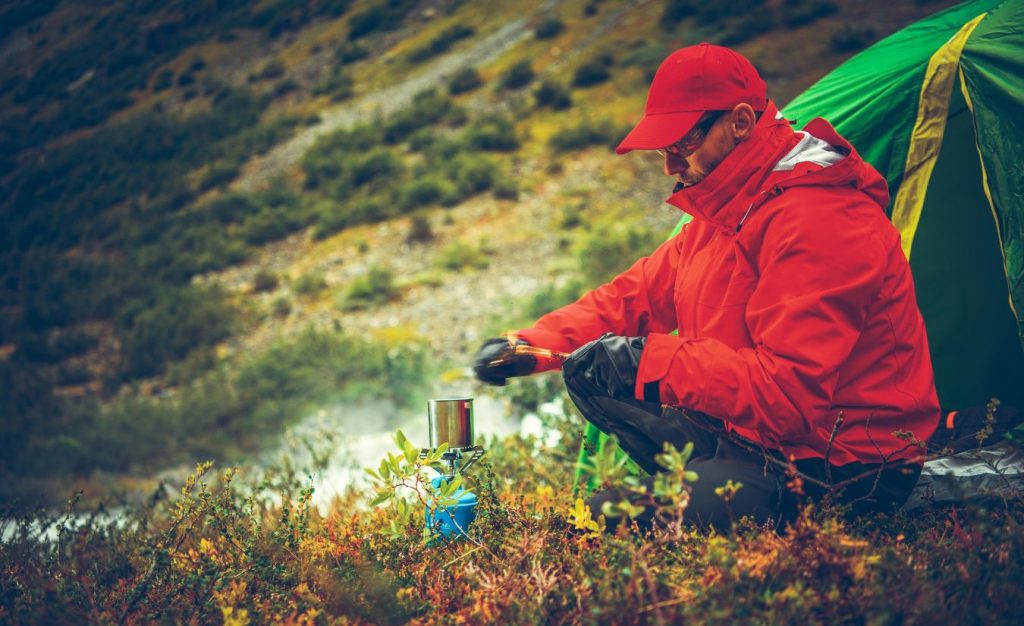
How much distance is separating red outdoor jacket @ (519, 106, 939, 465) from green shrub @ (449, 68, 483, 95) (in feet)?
52.2

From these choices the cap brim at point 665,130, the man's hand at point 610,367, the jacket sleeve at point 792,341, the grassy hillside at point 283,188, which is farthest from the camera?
the grassy hillside at point 283,188

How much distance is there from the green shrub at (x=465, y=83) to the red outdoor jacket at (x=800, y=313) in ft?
52.2

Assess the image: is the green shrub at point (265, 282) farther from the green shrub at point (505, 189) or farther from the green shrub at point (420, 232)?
the green shrub at point (505, 189)

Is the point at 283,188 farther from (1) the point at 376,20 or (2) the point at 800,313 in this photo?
A: (2) the point at 800,313

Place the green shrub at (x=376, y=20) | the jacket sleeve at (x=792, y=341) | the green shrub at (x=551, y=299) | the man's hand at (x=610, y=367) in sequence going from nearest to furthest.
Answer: the jacket sleeve at (x=792, y=341) < the man's hand at (x=610, y=367) < the green shrub at (x=551, y=299) < the green shrub at (x=376, y=20)

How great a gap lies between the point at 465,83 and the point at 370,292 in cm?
900

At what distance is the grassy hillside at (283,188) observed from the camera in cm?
869

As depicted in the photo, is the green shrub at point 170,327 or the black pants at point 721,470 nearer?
the black pants at point 721,470

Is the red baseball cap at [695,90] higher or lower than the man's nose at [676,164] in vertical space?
higher

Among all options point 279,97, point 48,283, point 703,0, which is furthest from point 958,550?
point 279,97

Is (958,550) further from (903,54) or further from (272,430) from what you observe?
(272,430)

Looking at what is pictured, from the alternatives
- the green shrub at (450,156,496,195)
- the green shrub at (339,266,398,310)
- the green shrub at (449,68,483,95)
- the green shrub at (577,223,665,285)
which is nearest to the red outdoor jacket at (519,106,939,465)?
the green shrub at (577,223,665,285)

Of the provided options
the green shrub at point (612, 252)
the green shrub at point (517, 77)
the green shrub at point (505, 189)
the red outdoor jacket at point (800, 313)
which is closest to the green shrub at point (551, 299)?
the green shrub at point (612, 252)

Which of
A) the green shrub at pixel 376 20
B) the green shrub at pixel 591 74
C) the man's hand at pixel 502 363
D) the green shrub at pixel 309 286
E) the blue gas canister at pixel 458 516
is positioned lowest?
the green shrub at pixel 309 286
